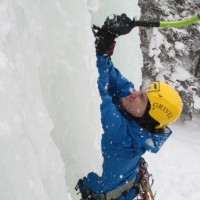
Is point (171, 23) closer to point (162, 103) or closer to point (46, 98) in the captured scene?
point (162, 103)

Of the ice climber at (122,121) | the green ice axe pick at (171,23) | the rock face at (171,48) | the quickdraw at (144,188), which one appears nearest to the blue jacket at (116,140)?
the ice climber at (122,121)

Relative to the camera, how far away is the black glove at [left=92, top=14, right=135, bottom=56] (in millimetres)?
3062

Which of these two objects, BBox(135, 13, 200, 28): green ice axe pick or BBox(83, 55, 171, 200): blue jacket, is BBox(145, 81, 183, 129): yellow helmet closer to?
BBox(83, 55, 171, 200): blue jacket

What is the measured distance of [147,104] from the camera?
3418mm

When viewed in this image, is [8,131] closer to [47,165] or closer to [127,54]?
[47,165]

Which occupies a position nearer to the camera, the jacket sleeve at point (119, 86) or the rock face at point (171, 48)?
the jacket sleeve at point (119, 86)

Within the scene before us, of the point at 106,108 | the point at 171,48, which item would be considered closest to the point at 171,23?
the point at 106,108

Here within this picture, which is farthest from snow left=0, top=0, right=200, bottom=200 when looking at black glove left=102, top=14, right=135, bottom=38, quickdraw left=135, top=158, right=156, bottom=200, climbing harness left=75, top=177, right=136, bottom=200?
quickdraw left=135, top=158, right=156, bottom=200

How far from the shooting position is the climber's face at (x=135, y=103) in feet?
11.1

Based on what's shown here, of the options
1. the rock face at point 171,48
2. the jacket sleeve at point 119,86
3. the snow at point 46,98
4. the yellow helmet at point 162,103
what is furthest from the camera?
the rock face at point 171,48

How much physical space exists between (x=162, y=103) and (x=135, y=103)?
0.23 metres

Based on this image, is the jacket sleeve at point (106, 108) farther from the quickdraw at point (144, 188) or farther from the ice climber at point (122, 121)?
the quickdraw at point (144, 188)

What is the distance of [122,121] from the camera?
322cm

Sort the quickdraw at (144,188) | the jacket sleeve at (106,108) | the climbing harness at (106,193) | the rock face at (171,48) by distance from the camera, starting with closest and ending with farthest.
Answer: the jacket sleeve at (106,108)
the climbing harness at (106,193)
the quickdraw at (144,188)
the rock face at (171,48)
